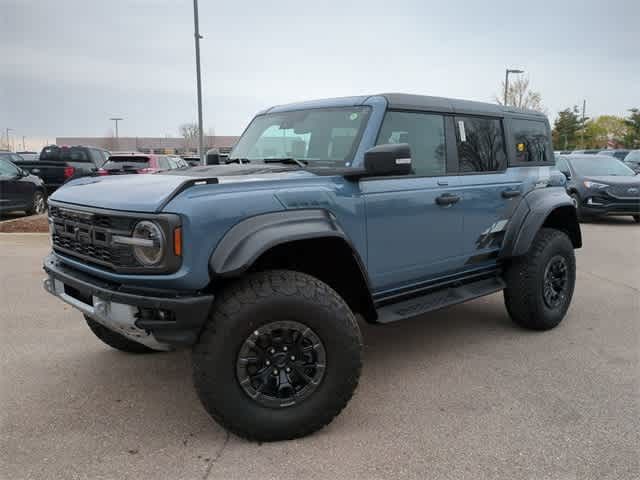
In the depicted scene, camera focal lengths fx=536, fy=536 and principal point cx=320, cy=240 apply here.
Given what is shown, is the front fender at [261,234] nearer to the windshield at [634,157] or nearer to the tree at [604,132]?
the windshield at [634,157]

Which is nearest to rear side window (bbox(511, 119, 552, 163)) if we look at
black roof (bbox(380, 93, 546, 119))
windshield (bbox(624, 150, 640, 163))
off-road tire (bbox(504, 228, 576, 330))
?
black roof (bbox(380, 93, 546, 119))

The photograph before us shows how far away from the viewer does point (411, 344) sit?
4.43 meters

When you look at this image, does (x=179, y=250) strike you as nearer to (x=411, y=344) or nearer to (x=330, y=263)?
(x=330, y=263)

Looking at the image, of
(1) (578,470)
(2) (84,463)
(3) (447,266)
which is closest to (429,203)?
(3) (447,266)

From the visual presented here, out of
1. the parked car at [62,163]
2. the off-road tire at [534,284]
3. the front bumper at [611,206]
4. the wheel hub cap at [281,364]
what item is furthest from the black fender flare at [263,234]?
the parked car at [62,163]

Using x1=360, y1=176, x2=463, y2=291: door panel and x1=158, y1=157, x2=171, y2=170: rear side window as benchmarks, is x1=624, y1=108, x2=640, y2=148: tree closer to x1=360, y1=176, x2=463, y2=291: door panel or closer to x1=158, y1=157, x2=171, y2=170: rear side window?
x1=158, y1=157, x2=171, y2=170: rear side window

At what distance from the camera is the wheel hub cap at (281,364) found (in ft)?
9.24

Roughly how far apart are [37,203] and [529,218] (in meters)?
11.3

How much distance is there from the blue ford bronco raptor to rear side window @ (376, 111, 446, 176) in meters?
0.01

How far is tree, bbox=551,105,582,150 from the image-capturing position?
53.7m

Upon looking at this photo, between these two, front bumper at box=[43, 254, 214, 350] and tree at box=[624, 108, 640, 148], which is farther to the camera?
A: tree at box=[624, 108, 640, 148]

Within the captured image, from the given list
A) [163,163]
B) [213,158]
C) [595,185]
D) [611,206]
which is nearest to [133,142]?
[163,163]

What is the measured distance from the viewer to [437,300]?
3938 millimetres

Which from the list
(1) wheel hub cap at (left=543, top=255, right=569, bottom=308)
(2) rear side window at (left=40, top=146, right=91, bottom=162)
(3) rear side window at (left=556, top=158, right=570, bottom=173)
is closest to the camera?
(1) wheel hub cap at (left=543, top=255, right=569, bottom=308)
